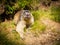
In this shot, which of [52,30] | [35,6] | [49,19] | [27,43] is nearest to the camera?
[27,43]

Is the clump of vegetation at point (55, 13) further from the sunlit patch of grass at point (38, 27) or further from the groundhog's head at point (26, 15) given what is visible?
the groundhog's head at point (26, 15)

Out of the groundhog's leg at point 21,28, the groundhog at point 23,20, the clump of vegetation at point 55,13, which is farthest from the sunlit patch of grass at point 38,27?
the clump of vegetation at point 55,13

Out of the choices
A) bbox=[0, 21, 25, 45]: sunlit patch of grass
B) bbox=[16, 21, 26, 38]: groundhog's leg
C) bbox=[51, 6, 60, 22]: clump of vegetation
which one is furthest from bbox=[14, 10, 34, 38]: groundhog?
bbox=[51, 6, 60, 22]: clump of vegetation

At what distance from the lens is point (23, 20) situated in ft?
24.5

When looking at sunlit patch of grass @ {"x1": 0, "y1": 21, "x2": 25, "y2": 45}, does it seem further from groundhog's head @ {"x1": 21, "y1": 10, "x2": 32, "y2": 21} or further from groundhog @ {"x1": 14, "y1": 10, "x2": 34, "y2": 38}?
groundhog's head @ {"x1": 21, "y1": 10, "x2": 32, "y2": 21}

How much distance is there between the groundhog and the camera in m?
7.26

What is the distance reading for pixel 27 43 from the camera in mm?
6516

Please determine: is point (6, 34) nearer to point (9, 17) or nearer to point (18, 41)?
point (18, 41)

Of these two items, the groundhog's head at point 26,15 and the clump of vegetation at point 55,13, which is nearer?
the groundhog's head at point 26,15

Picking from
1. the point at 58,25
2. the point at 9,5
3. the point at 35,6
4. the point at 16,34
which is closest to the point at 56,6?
the point at 35,6

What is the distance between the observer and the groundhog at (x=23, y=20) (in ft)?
23.8

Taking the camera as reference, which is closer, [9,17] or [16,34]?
[16,34]

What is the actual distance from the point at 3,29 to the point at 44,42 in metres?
1.66

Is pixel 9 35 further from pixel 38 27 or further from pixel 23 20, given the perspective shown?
pixel 38 27
